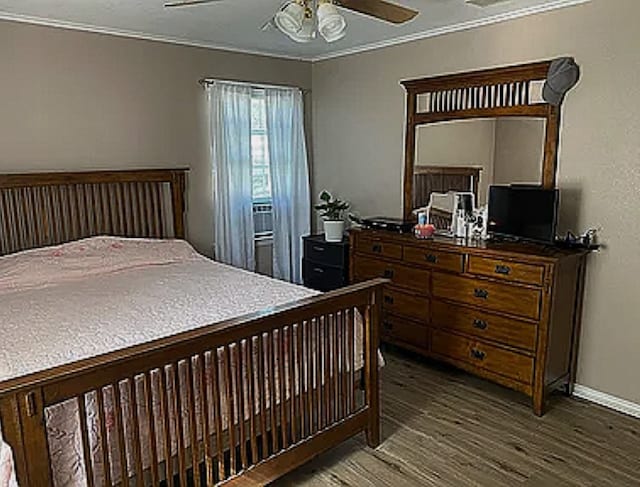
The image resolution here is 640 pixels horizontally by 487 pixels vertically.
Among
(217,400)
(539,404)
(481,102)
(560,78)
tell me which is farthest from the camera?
(481,102)

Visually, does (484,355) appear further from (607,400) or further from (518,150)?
(518,150)

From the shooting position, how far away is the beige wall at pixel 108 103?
11.6 ft

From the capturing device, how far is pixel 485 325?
3229 mm

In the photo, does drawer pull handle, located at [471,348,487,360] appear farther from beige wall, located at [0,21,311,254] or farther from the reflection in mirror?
beige wall, located at [0,21,311,254]

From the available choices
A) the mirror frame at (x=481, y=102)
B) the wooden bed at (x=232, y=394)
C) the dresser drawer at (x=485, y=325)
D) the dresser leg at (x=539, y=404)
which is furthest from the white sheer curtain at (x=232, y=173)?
the dresser leg at (x=539, y=404)

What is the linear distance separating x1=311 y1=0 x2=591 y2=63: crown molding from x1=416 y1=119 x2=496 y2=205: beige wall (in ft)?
2.18

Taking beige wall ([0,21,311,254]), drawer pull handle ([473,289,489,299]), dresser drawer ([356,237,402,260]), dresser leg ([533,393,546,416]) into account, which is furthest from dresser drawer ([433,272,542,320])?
beige wall ([0,21,311,254])

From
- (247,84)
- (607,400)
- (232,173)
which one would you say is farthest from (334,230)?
(607,400)

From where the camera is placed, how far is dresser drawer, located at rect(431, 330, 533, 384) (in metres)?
3.06

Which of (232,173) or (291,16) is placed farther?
(232,173)

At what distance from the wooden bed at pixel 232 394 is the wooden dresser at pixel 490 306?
0.84m

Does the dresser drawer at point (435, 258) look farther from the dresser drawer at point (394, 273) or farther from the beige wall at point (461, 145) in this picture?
the beige wall at point (461, 145)

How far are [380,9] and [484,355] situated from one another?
2.12 m

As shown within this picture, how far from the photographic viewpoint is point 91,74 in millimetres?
3814
